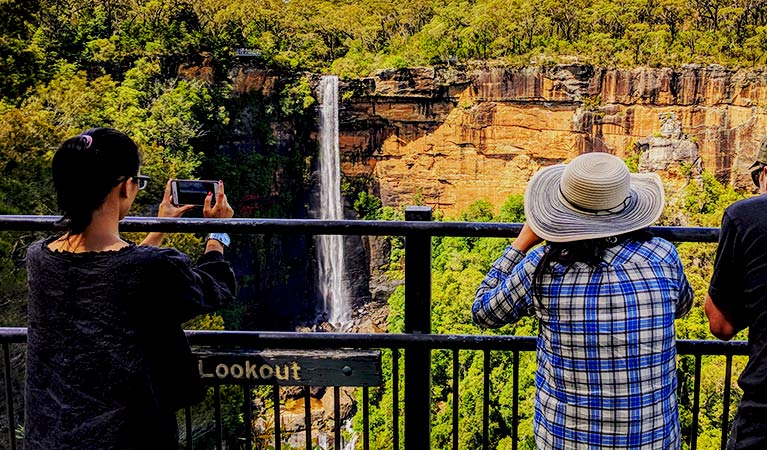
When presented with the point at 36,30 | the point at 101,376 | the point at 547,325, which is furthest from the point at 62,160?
the point at 36,30

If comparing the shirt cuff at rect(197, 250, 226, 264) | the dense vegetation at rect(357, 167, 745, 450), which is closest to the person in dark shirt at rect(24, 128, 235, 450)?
the shirt cuff at rect(197, 250, 226, 264)

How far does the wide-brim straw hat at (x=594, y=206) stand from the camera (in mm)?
2033

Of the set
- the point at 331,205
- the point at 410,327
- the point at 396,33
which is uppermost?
the point at 396,33

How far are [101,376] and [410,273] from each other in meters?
1.15

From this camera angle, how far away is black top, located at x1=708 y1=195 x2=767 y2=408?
6.48 feet

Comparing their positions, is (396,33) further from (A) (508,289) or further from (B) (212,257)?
(A) (508,289)

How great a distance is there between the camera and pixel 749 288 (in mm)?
2014

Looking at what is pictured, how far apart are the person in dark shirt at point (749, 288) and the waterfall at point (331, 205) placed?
37.2 m

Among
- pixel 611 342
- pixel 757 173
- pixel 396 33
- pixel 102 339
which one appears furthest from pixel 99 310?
pixel 396 33

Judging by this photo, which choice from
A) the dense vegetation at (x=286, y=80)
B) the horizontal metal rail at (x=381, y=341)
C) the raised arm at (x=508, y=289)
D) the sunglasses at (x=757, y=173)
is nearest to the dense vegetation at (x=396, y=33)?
the dense vegetation at (x=286, y=80)

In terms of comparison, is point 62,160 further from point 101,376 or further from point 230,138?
point 230,138

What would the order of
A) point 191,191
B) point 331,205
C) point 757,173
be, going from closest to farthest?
point 757,173 < point 191,191 < point 331,205

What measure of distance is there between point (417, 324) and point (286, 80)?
37494mm

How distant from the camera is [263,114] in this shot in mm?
38094
